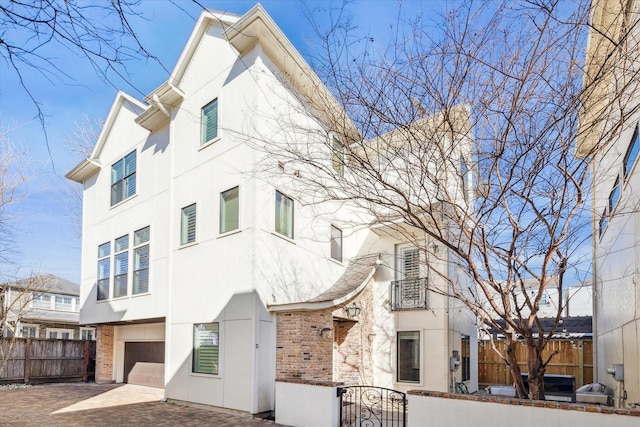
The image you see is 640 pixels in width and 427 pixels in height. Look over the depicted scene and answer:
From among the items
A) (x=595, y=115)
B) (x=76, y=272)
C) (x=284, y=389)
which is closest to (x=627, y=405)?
(x=595, y=115)

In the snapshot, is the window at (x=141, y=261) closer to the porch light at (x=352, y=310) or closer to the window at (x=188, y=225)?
the window at (x=188, y=225)

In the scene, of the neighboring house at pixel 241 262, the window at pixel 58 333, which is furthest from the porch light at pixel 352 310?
the window at pixel 58 333

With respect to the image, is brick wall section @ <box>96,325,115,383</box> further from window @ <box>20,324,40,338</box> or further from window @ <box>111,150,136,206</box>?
window @ <box>20,324,40,338</box>

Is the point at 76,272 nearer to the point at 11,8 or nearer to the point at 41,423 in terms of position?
the point at 41,423

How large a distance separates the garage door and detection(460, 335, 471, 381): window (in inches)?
366

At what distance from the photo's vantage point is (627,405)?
25.4ft

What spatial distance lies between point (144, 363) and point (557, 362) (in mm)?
14427

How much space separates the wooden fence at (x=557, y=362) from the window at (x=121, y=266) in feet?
41.3

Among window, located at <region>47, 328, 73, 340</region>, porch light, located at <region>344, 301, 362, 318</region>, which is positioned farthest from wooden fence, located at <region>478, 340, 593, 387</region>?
window, located at <region>47, 328, 73, 340</region>

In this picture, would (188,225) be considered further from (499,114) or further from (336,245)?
(499,114)

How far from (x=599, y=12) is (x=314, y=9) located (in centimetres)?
375

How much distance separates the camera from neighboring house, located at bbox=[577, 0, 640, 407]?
5.38m

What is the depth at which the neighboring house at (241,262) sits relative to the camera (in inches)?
389

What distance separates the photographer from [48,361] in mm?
16422
